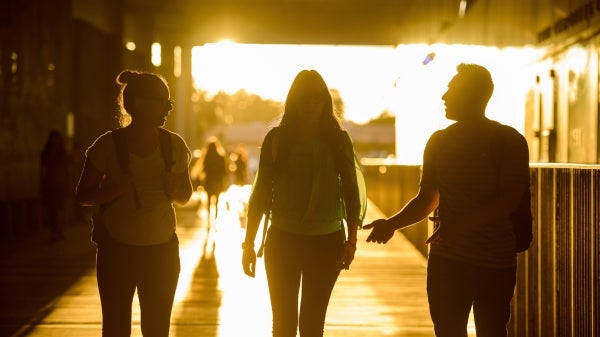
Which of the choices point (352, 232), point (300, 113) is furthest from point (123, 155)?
point (352, 232)

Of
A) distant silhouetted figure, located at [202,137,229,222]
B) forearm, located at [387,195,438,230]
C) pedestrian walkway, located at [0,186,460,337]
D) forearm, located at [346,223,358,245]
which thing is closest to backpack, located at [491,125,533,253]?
forearm, located at [387,195,438,230]

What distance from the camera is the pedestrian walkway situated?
294 inches

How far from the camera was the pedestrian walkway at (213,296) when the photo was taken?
24.5 ft

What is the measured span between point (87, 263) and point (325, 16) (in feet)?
67.1

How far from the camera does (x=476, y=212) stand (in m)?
3.79

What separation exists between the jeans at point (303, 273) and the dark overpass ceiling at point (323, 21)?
1340 cm

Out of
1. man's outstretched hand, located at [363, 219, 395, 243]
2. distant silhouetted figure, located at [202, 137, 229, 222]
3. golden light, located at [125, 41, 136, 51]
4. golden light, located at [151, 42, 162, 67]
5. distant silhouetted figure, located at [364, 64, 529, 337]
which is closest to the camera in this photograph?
distant silhouetted figure, located at [364, 64, 529, 337]

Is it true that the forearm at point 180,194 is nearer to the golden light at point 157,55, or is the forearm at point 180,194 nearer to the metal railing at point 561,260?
the metal railing at point 561,260

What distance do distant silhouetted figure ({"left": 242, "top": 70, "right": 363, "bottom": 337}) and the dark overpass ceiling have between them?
43.5 ft

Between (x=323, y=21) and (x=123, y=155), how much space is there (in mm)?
28564

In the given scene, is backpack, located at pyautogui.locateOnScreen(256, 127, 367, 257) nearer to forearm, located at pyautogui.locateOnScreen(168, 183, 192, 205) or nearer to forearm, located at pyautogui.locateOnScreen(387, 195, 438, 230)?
forearm, located at pyautogui.locateOnScreen(387, 195, 438, 230)

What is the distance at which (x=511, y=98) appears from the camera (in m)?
16.4

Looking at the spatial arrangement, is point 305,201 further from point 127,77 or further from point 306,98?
point 127,77

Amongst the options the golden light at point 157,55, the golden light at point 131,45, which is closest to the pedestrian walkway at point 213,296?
the golden light at point 131,45
